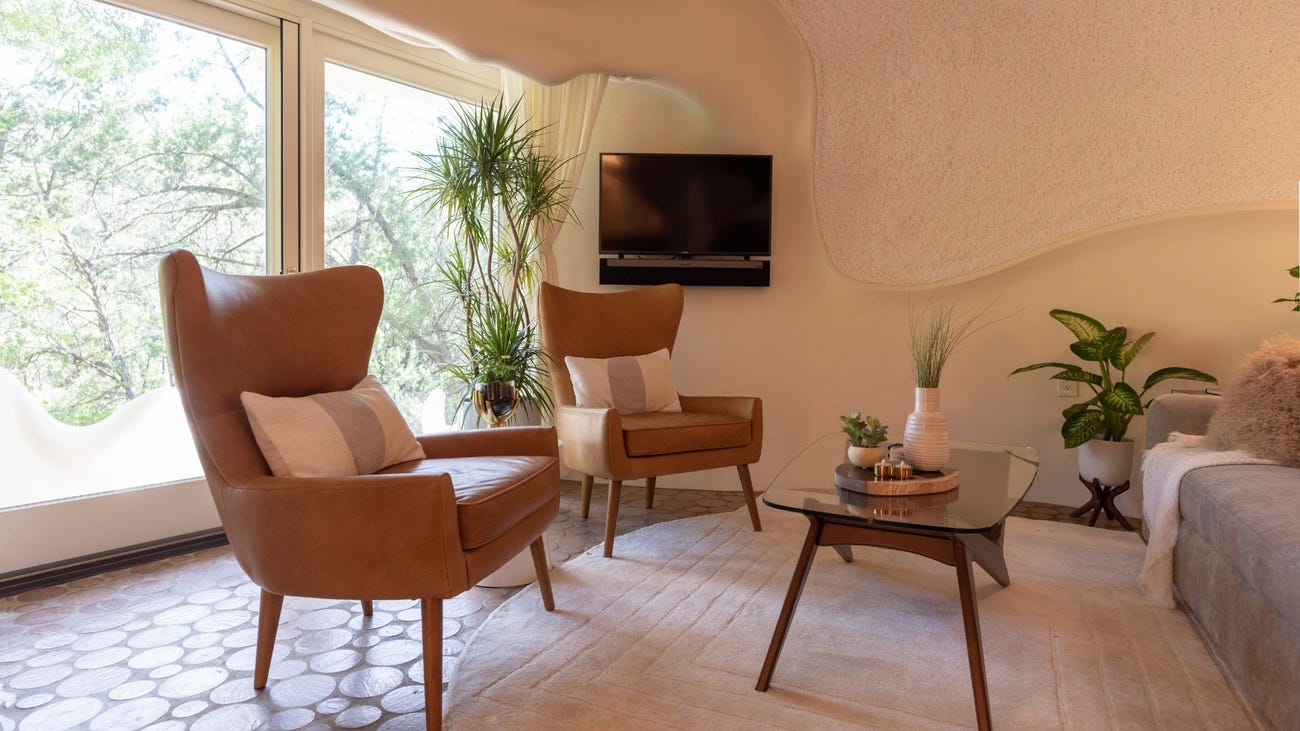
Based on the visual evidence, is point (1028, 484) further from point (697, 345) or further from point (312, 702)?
point (697, 345)

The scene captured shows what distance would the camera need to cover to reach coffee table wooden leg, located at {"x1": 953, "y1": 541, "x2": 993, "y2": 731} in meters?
1.71

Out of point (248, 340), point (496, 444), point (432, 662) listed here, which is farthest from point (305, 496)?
point (496, 444)

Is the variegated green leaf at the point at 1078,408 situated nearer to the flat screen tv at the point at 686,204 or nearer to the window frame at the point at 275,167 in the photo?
the flat screen tv at the point at 686,204

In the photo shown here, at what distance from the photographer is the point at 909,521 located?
182cm

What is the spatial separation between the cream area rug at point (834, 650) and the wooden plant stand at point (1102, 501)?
554 mm

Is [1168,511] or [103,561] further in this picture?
[103,561]

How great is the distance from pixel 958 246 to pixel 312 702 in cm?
326

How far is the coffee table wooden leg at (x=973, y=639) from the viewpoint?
171 cm

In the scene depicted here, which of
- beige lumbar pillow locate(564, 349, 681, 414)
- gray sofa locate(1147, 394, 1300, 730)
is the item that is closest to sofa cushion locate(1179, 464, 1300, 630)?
gray sofa locate(1147, 394, 1300, 730)

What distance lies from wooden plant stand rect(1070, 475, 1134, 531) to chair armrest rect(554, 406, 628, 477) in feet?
6.92

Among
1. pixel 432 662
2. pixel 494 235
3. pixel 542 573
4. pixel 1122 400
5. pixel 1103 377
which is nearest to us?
pixel 432 662

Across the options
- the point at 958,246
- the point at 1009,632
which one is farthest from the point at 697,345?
the point at 1009,632

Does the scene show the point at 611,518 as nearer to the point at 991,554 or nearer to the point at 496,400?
the point at 496,400

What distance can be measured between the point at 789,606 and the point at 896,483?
0.43m
